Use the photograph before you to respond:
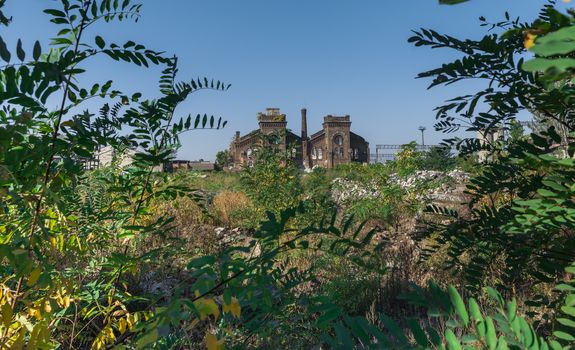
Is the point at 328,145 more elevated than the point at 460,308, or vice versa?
the point at 328,145

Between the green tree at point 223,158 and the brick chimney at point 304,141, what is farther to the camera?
the brick chimney at point 304,141

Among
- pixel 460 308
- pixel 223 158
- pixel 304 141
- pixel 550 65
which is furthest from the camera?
pixel 304 141

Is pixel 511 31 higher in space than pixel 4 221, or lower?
higher

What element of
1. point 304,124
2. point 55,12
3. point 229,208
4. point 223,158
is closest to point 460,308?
point 55,12

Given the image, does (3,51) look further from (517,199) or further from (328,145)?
(328,145)

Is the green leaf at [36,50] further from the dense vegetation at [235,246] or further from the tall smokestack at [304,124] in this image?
the tall smokestack at [304,124]

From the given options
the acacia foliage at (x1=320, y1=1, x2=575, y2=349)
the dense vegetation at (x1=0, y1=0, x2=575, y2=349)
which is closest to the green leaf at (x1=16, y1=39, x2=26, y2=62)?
the dense vegetation at (x1=0, y1=0, x2=575, y2=349)

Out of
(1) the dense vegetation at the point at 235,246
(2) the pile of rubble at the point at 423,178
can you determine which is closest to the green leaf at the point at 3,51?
(1) the dense vegetation at the point at 235,246

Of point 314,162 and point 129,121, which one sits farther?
point 314,162

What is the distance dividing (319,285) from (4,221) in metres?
2.33

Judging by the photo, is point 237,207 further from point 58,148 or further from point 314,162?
point 314,162

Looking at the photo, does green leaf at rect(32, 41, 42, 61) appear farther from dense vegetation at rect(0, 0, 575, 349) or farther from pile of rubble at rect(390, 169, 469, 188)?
pile of rubble at rect(390, 169, 469, 188)

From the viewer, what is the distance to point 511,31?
73 cm

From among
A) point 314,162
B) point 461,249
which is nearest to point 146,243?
point 461,249
